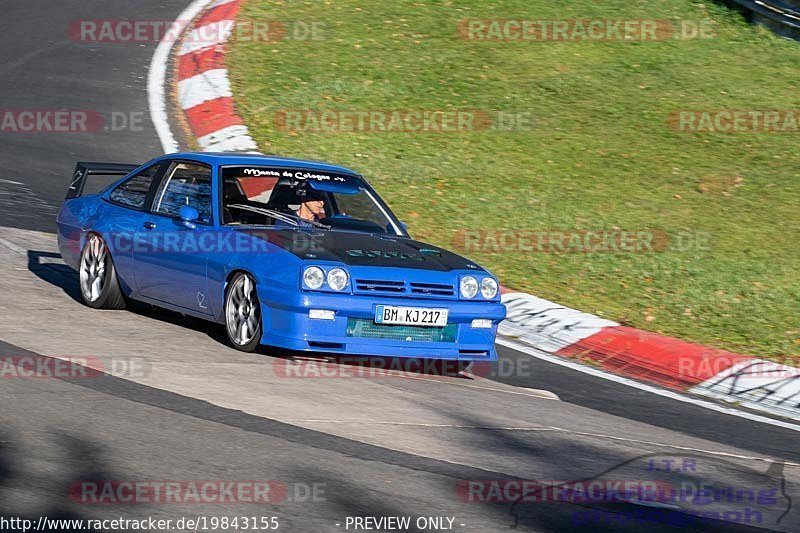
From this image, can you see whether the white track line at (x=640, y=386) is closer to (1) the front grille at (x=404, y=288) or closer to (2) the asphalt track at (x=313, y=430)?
(2) the asphalt track at (x=313, y=430)

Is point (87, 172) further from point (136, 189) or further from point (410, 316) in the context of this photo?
point (410, 316)

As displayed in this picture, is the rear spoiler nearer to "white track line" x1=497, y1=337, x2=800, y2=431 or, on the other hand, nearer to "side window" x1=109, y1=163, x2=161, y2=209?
"side window" x1=109, y1=163, x2=161, y2=209

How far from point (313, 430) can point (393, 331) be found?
1.63 m

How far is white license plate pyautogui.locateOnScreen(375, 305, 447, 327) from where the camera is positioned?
7707 millimetres

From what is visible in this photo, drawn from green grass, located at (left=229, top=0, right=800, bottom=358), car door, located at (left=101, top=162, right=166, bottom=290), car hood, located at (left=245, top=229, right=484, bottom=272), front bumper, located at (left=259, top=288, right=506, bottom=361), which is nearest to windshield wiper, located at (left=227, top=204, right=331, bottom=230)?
car hood, located at (left=245, top=229, right=484, bottom=272)

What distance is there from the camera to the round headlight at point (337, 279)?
7641 mm

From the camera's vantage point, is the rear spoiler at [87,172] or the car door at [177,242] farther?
the rear spoiler at [87,172]

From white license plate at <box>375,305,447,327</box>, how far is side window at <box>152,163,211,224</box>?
1622 mm

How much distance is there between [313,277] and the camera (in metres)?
7.61

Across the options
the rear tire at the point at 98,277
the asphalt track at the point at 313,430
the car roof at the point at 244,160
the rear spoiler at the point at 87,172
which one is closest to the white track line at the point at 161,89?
the rear spoiler at the point at 87,172

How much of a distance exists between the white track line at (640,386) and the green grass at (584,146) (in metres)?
1.25

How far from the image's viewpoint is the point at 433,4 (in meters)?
19.7

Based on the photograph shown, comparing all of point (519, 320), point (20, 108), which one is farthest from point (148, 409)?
point (20, 108)

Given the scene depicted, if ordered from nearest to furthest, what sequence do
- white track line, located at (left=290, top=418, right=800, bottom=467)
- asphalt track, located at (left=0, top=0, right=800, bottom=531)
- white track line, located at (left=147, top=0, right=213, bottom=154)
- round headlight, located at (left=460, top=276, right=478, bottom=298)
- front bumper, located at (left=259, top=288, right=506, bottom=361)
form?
asphalt track, located at (left=0, top=0, right=800, bottom=531) → white track line, located at (left=290, top=418, right=800, bottom=467) → front bumper, located at (left=259, top=288, right=506, bottom=361) → round headlight, located at (left=460, top=276, right=478, bottom=298) → white track line, located at (left=147, top=0, right=213, bottom=154)
